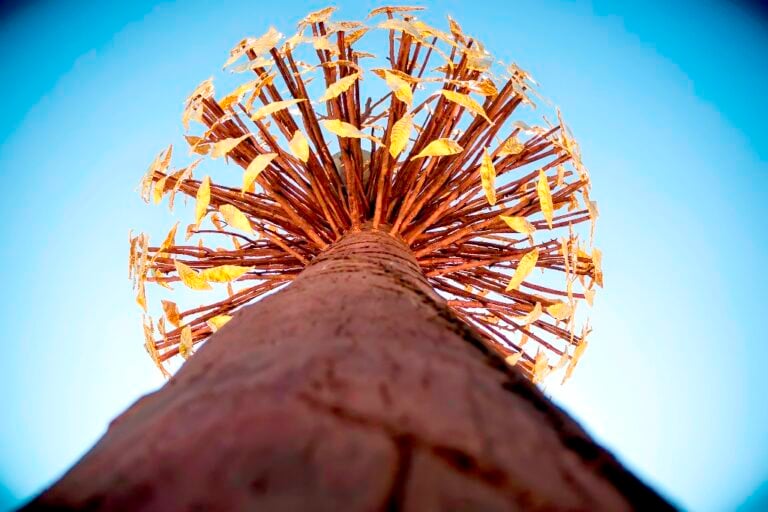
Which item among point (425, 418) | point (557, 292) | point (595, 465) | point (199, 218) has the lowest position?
point (557, 292)

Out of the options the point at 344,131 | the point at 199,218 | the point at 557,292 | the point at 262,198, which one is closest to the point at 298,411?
the point at 344,131

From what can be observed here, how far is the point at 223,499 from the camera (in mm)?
Answer: 367

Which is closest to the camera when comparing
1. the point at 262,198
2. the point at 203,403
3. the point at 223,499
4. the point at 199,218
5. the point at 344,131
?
the point at 223,499

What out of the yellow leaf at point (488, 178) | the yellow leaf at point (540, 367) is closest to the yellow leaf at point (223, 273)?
the yellow leaf at point (488, 178)

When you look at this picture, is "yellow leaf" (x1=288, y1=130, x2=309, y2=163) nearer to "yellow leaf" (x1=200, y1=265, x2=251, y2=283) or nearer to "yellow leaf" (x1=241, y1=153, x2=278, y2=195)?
"yellow leaf" (x1=241, y1=153, x2=278, y2=195)

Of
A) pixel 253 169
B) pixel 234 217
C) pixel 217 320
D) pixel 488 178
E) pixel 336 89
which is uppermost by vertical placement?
pixel 336 89

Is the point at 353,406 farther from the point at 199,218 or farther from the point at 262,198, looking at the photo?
the point at 262,198

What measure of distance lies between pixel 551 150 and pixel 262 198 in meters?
1.65

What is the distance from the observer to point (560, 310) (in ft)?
7.20

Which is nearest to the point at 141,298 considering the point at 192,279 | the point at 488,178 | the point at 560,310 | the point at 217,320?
the point at 217,320

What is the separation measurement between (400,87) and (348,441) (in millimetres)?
1423

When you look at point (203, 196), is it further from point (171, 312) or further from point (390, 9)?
point (390, 9)

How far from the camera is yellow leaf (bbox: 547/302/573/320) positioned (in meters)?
2.16

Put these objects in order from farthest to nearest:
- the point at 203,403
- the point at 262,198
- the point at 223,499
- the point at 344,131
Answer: the point at 262,198, the point at 344,131, the point at 203,403, the point at 223,499
